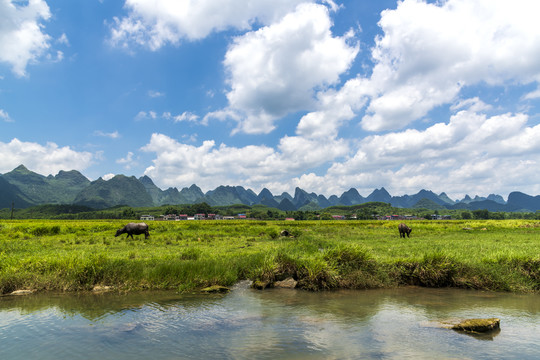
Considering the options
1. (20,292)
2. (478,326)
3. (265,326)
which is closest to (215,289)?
(265,326)

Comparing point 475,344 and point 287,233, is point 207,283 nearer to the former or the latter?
point 475,344

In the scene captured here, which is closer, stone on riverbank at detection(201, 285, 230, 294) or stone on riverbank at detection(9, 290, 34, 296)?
stone on riverbank at detection(9, 290, 34, 296)

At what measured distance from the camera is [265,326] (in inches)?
324

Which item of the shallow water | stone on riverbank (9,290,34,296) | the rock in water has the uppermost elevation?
the rock in water

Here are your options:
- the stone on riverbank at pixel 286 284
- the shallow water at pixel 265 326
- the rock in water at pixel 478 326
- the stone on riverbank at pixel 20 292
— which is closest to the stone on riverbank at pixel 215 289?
the shallow water at pixel 265 326

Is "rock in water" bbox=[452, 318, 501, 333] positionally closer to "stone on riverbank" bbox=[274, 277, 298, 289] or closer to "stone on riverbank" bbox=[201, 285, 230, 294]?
"stone on riverbank" bbox=[274, 277, 298, 289]

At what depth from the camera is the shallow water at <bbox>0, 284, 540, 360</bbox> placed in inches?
263

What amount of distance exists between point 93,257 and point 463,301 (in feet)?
49.2

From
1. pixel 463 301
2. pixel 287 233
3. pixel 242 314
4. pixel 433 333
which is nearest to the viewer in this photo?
pixel 433 333

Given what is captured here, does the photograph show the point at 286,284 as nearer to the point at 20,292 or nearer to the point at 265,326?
the point at 265,326

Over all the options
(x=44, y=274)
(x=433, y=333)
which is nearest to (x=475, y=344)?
(x=433, y=333)

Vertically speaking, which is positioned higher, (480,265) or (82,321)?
(480,265)

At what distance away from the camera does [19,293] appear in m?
11.2

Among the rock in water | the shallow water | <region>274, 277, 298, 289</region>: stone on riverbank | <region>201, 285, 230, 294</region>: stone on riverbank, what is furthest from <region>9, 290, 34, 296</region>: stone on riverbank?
the rock in water
